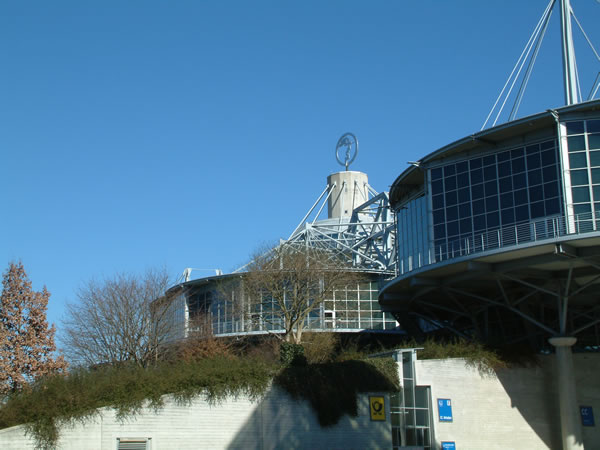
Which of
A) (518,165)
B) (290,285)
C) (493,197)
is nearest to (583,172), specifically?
(518,165)

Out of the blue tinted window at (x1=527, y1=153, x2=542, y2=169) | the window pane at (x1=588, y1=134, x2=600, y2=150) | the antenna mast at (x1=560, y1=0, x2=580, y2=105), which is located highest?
the antenna mast at (x1=560, y1=0, x2=580, y2=105)

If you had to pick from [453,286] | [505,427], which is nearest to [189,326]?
[453,286]

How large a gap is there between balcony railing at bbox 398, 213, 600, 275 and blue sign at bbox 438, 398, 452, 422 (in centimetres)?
730

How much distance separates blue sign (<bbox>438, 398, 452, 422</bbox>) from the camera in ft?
126

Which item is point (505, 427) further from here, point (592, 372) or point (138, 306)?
point (138, 306)

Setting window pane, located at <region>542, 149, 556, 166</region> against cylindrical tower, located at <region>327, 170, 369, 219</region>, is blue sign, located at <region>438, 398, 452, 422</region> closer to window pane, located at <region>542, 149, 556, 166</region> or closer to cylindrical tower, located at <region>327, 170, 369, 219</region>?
window pane, located at <region>542, 149, 556, 166</region>

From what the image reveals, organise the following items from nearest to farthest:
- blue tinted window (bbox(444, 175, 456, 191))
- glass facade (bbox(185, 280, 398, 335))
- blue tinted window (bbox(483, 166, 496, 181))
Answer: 1. blue tinted window (bbox(483, 166, 496, 181))
2. blue tinted window (bbox(444, 175, 456, 191))
3. glass facade (bbox(185, 280, 398, 335))

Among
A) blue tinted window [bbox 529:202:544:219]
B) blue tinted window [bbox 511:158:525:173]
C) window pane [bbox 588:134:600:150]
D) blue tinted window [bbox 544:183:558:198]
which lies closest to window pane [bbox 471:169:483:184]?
blue tinted window [bbox 511:158:525:173]

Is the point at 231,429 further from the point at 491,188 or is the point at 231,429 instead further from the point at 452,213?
the point at 491,188

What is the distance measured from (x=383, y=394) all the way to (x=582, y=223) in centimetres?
1259

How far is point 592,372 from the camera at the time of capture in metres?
41.2

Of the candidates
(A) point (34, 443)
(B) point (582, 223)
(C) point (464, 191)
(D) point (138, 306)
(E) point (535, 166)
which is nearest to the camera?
(A) point (34, 443)

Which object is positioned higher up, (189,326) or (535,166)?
(535,166)

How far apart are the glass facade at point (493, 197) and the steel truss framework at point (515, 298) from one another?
152 centimetres
